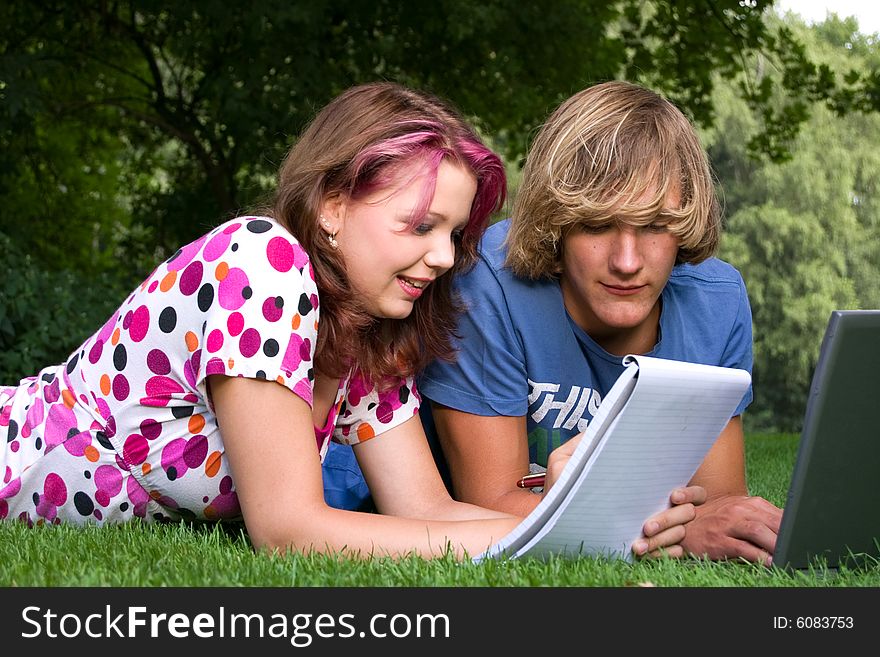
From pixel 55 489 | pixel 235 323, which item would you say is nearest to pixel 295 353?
pixel 235 323

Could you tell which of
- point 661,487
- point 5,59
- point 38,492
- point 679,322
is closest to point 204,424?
point 38,492

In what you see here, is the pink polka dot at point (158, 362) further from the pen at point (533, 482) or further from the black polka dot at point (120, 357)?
the pen at point (533, 482)

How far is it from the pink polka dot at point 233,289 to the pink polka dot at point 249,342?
2.5 inches

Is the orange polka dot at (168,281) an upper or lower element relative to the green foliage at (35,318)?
upper

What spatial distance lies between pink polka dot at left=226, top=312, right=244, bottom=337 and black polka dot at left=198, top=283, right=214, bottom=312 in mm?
98

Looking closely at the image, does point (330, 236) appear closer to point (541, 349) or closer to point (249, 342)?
point (249, 342)

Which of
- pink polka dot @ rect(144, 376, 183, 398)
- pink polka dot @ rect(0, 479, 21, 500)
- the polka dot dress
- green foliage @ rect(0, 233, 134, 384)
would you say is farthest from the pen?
green foliage @ rect(0, 233, 134, 384)

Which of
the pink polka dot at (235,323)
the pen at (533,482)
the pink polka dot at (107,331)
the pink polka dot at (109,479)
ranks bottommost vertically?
the pink polka dot at (109,479)

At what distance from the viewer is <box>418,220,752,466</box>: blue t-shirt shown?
9.54ft

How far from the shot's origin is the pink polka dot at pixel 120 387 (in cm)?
260

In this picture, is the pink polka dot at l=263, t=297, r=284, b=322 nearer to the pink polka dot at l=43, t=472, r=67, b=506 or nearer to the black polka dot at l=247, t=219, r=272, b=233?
the black polka dot at l=247, t=219, r=272, b=233

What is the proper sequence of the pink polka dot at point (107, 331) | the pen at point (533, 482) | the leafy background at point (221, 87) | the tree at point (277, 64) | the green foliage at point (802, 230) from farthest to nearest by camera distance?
the green foliage at point (802, 230)
the tree at point (277, 64)
the leafy background at point (221, 87)
the pink polka dot at point (107, 331)
the pen at point (533, 482)

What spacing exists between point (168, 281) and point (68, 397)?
1.70 ft

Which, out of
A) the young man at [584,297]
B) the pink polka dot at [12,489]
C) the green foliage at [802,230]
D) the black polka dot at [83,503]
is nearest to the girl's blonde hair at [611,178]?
the young man at [584,297]
